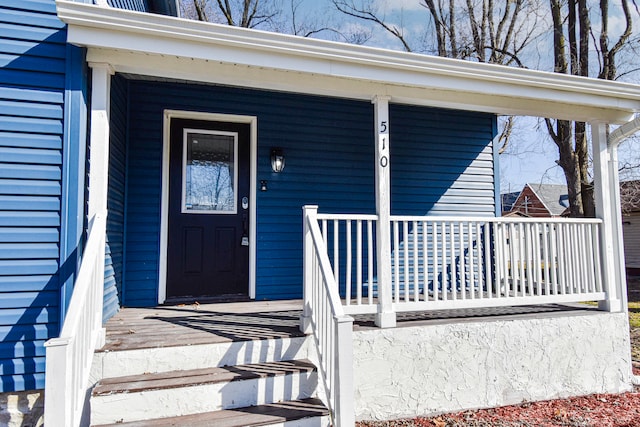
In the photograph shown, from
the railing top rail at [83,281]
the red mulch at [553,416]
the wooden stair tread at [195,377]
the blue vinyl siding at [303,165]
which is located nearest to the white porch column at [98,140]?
the railing top rail at [83,281]

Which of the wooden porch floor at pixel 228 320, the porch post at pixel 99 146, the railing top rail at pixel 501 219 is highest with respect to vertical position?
the porch post at pixel 99 146

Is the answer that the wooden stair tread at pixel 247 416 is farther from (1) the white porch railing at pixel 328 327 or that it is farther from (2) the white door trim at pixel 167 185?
(2) the white door trim at pixel 167 185

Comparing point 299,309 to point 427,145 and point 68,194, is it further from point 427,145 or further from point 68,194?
point 427,145

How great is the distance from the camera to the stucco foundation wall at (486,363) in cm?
304

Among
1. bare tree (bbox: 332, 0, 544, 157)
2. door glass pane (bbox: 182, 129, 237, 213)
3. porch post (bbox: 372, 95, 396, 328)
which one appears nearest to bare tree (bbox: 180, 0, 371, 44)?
bare tree (bbox: 332, 0, 544, 157)

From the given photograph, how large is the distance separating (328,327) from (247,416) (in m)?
0.70

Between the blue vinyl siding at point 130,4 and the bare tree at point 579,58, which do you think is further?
the bare tree at point 579,58

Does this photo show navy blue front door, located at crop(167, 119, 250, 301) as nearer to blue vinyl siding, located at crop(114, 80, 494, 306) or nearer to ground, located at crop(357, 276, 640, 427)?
blue vinyl siding, located at crop(114, 80, 494, 306)

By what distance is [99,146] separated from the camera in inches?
106

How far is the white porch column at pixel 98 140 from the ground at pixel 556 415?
98.3 inches

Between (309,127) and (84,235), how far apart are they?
9.04 feet

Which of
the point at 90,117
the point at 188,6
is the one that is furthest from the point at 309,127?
the point at 188,6

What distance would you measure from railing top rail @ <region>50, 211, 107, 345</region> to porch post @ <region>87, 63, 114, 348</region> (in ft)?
0.32

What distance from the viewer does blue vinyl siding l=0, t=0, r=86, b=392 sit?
249 cm
